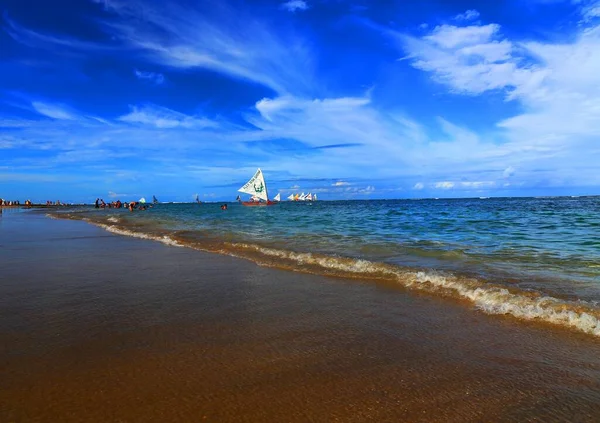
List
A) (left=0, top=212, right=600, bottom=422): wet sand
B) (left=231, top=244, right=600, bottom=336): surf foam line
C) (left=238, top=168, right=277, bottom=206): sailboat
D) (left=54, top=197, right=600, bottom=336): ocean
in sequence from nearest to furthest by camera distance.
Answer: (left=0, top=212, right=600, bottom=422): wet sand
(left=231, top=244, right=600, bottom=336): surf foam line
(left=54, top=197, right=600, bottom=336): ocean
(left=238, top=168, right=277, bottom=206): sailboat

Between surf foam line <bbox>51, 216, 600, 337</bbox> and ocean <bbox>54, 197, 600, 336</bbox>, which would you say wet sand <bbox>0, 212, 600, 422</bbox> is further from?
ocean <bbox>54, 197, 600, 336</bbox>

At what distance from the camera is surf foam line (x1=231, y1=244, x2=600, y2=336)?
570cm

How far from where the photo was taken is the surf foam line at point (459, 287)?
228 inches

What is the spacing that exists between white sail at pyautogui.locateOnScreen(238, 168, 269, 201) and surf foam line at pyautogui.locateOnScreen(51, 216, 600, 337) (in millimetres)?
78594

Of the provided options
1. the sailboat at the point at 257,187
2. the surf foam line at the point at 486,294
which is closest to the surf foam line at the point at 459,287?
the surf foam line at the point at 486,294

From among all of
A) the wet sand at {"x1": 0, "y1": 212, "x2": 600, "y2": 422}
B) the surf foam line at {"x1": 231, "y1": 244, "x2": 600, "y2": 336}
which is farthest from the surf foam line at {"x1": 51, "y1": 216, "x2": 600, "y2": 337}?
the wet sand at {"x1": 0, "y1": 212, "x2": 600, "y2": 422}

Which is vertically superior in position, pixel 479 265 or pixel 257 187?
pixel 257 187

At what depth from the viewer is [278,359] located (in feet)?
14.3

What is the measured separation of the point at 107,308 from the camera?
634 centimetres

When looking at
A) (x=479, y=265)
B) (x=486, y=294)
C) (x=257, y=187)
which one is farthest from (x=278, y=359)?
(x=257, y=187)

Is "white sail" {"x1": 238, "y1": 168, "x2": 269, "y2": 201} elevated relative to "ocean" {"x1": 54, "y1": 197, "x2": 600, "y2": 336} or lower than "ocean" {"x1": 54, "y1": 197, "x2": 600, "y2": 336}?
elevated

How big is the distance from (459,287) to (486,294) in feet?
2.24

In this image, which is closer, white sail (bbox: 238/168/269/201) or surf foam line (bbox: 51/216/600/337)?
surf foam line (bbox: 51/216/600/337)

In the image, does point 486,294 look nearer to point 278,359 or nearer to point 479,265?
point 479,265
